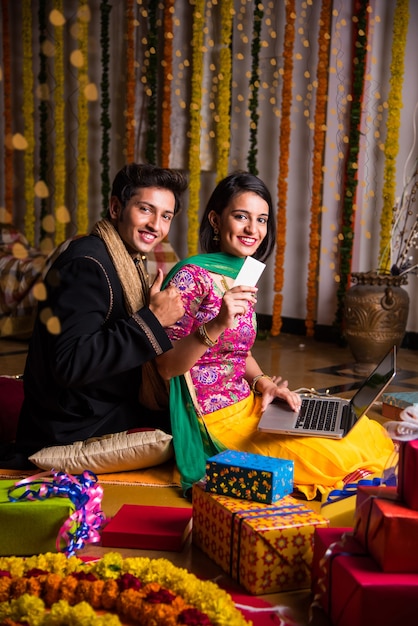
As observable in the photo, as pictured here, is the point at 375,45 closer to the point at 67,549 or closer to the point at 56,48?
the point at 56,48

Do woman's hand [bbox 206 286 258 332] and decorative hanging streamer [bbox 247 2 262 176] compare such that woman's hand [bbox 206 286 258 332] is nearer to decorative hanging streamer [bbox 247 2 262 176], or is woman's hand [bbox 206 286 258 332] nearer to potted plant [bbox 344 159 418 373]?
potted plant [bbox 344 159 418 373]

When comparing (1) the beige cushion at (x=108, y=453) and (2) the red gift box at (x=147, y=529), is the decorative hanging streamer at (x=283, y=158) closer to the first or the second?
(1) the beige cushion at (x=108, y=453)

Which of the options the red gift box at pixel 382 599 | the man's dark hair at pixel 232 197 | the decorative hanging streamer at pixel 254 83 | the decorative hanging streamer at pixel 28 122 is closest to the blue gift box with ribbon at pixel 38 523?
the red gift box at pixel 382 599

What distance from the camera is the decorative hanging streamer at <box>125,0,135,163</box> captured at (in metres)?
6.78

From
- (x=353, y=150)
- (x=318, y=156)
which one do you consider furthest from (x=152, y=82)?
(x=353, y=150)

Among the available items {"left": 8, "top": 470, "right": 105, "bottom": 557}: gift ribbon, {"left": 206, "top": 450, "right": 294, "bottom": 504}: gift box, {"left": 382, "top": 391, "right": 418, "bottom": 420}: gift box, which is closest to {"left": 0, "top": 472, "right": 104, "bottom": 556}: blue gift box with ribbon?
{"left": 8, "top": 470, "right": 105, "bottom": 557}: gift ribbon

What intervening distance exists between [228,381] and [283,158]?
12.7 feet

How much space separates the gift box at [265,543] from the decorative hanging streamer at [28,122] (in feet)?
20.5

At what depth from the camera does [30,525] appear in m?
1.83

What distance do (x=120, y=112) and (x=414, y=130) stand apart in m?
3.17

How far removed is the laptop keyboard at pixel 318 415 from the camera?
7.85 feet

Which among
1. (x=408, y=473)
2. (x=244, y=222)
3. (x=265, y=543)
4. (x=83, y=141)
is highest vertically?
(x=83, y=141)

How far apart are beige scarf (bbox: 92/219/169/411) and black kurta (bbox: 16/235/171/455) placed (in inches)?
0.9

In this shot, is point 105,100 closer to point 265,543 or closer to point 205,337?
point 205,337
